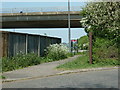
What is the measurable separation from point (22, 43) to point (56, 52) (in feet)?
12.9

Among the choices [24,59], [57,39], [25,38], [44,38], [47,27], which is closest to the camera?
[24,59]

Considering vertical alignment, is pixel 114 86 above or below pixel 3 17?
below

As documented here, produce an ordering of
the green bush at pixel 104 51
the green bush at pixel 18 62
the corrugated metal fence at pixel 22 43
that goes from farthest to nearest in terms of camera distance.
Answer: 1. the corrugated metal fence at pixel 22 43
2. the green bush at pixel 104 51
3. the green bush at pixel 18 62

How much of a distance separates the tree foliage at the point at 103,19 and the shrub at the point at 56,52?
2995 millimetres

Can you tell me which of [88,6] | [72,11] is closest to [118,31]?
[88,6]

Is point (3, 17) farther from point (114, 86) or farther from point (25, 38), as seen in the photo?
point (114, 86)

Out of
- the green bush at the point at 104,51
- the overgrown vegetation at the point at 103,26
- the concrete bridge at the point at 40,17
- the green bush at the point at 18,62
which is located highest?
the concrete bridge at the point at 40,17

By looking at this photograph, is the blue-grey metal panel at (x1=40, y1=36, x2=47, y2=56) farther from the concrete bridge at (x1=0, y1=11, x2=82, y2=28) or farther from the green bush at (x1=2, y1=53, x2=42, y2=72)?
the concrete bridge at (x1=0, y1=11, x2=82, y2=28)

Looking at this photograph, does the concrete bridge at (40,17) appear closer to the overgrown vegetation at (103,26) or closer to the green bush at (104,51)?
the overgrown vegetation at (103,26)

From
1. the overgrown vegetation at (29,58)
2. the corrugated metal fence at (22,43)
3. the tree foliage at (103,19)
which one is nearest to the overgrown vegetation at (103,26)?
the tree foliage at (103,19)

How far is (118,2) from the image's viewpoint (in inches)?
721

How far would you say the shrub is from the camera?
21.2 metres

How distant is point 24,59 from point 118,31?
6.74m

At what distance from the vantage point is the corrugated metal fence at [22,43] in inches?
652
